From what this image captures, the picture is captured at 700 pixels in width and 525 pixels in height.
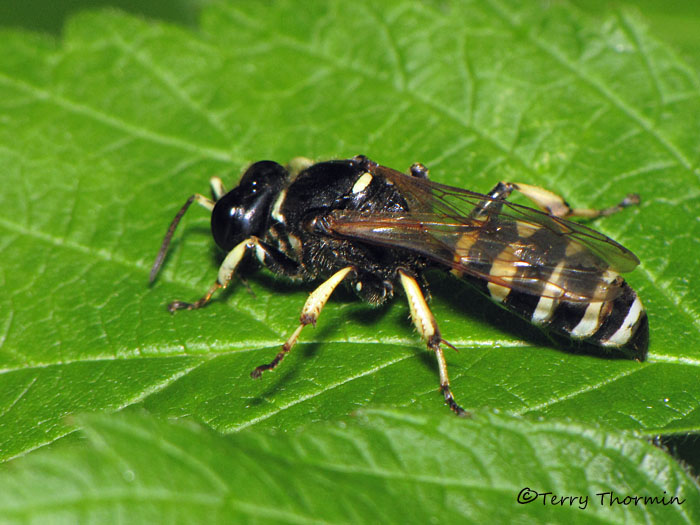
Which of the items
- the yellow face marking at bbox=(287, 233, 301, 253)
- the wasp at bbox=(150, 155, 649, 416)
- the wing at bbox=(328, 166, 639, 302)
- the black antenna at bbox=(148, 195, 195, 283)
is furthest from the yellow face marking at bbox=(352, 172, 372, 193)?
the black antenna at bbox=(148, 195, 195, 283)

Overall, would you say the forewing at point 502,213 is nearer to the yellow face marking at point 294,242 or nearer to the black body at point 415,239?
the black body at point 415,239

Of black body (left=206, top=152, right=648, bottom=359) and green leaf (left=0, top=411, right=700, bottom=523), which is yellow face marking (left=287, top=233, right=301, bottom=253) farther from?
green leaf (left=0, top=411, right=700, bottom=523)

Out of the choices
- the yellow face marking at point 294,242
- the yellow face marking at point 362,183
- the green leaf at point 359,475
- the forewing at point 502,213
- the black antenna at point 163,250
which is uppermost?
the forewing at point 502,213

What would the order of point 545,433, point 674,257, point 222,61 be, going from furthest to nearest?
point 222,61 → point 674,257 → point 545,433

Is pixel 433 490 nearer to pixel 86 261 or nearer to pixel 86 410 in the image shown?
pixel 86 410

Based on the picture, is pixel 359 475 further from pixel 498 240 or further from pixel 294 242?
pixel 294 242

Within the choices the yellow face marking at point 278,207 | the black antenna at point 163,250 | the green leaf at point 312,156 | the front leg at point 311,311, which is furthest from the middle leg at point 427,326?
the black antenna at point 163,250

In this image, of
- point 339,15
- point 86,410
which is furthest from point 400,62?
point 86,410

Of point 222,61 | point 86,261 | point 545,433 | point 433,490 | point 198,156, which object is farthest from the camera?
point 222,61
